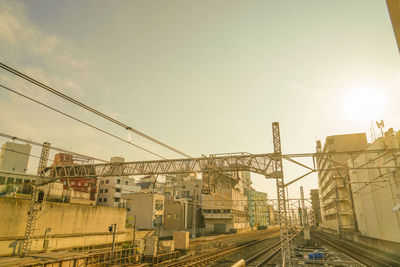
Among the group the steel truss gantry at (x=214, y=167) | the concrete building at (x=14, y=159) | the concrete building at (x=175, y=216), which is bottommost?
the concrete building at (x=175, y=216)

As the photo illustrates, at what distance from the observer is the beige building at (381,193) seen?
24.7 m

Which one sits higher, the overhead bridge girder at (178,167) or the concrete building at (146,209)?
the overhead bridge girder at (178,167)

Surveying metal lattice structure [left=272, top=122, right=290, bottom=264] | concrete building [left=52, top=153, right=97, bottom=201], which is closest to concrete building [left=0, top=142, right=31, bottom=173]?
concrete building [left=52, top=153, right=97, bottom=201]

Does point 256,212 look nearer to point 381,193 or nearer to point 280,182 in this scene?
point 381,193

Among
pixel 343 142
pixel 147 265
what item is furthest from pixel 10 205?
pixel 343 142

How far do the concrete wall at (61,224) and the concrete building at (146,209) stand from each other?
661 inches

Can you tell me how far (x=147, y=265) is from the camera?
67.2 ft

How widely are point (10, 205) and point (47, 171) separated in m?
4.31

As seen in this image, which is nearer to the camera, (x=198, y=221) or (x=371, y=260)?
(x=371, y=260)

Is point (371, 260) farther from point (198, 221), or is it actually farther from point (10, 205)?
point (198, 221)

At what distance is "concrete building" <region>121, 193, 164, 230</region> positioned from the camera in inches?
2077

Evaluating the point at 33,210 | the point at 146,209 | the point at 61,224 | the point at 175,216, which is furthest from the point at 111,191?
the point at 33,210

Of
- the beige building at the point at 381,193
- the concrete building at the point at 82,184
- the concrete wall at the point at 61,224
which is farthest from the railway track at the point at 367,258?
the concrete building at the point at 82,184

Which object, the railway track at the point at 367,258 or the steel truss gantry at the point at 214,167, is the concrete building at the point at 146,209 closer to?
the steel truss gantry at the point at 214,167
